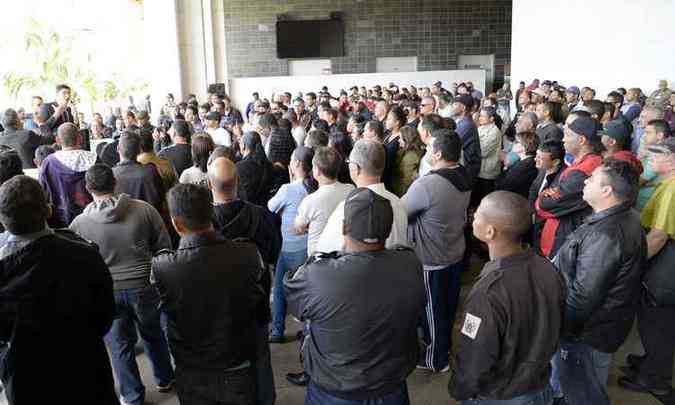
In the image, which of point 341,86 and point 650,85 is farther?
point 341,86

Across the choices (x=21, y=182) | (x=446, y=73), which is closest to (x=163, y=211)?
(x=21, y=182)

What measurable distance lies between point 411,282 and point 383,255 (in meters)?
0.14

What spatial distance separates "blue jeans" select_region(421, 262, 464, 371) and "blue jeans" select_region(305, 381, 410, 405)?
1.27 m

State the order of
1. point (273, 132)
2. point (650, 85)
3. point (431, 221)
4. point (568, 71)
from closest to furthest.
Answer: point (431, 221)
point (273, 132)
point (650, 85)
point (568, 71)

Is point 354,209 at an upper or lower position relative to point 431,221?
upper

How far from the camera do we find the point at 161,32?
12.1m

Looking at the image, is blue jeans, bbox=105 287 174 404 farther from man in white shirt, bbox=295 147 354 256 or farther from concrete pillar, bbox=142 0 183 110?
concrete pillar, bbox=142 0 183 110

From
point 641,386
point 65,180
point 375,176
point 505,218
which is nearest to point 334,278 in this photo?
point 505,218

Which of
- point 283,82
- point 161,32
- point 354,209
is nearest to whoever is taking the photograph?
point 354,209

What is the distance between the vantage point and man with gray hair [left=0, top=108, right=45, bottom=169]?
5512 millimetres

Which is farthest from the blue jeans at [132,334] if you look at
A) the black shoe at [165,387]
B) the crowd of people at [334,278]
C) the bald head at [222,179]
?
the bald head at [222,179]

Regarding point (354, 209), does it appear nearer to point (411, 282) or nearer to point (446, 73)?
point (411, 282)

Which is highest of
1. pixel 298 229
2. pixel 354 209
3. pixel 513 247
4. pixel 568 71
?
pixel 568 71

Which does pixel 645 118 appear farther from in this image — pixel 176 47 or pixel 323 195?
pixel 176 47
